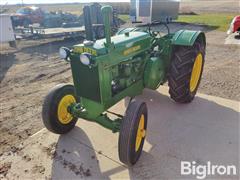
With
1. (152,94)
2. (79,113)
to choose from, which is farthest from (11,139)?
(152,94)

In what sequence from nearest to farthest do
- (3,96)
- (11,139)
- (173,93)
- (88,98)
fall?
(88,98) → (11,139) → (173,93) → (3,96)

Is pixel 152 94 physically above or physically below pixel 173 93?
below

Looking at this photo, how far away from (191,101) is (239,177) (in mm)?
1705

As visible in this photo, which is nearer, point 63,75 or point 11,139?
point 11,139

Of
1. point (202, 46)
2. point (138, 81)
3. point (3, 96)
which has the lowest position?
point (3, 96)

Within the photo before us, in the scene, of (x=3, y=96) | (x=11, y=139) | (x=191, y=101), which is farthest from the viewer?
(x=3, y=96)

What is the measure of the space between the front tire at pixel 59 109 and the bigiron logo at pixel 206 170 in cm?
162

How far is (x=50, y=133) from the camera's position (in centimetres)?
337

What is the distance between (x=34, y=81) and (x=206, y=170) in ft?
14.6

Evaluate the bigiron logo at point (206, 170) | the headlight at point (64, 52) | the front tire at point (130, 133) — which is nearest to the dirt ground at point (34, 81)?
the headlight at point (64, 52)

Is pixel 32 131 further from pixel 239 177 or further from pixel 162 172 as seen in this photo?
pixel 239 177

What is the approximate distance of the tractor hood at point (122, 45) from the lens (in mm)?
2604

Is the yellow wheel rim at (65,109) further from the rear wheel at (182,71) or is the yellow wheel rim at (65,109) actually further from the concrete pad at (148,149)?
the rear wheel at (182,71)

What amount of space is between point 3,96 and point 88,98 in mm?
2897
